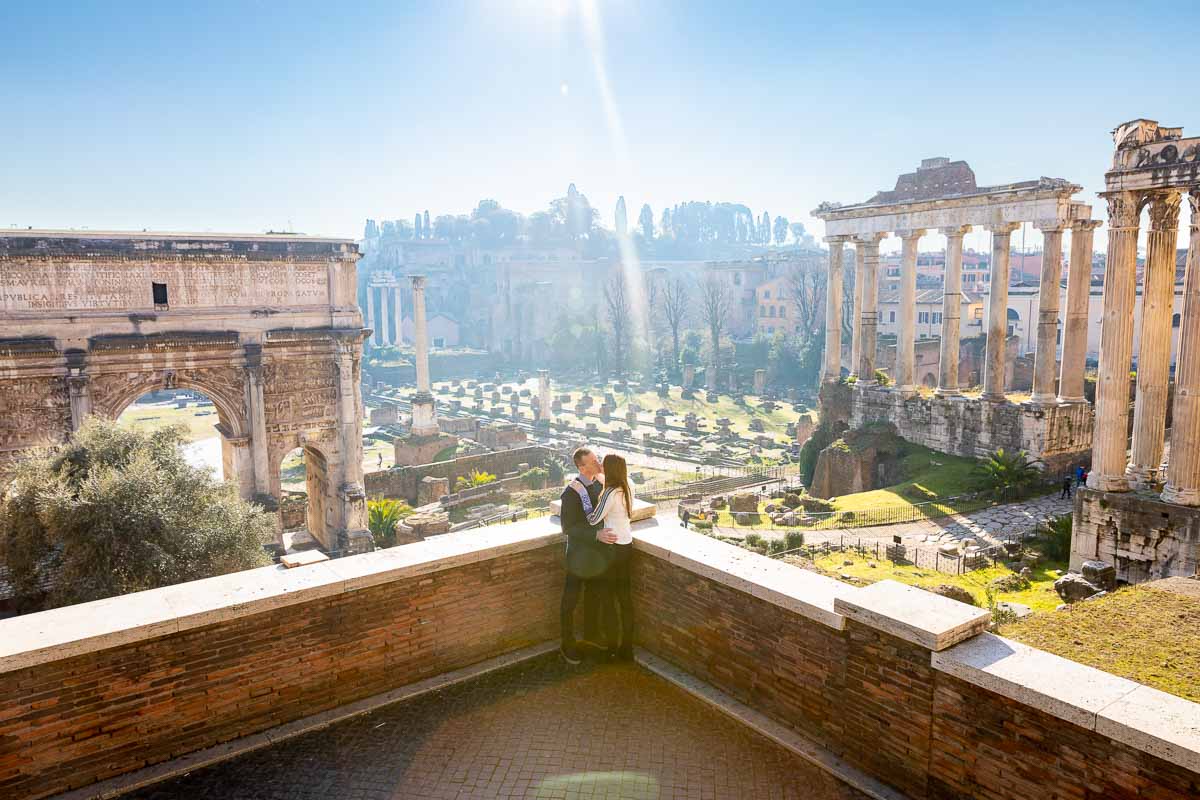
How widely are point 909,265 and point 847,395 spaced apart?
4.33m

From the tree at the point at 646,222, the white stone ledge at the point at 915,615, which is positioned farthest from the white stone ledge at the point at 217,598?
the tree at the point at 646,222

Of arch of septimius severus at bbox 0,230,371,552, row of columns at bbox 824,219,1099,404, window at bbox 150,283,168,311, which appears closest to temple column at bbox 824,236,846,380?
row of columns at bbox 824,219,1099,404

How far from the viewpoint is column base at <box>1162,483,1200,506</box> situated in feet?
39.5

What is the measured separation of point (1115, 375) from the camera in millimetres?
13242

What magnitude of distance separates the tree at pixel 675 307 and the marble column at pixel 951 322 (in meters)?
38.4

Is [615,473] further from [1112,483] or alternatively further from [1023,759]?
[1112,483]

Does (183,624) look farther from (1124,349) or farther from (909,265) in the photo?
(909,265)

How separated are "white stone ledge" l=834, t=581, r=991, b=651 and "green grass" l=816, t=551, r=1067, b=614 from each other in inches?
324

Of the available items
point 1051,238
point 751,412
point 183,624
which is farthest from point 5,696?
point 751,412

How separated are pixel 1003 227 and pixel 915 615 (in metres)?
19.9

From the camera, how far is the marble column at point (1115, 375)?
42.5 ft

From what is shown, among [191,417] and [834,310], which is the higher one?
[834,310]

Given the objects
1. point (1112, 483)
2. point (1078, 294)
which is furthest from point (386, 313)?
point (1112, 483)

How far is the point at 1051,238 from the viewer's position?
800 inches
